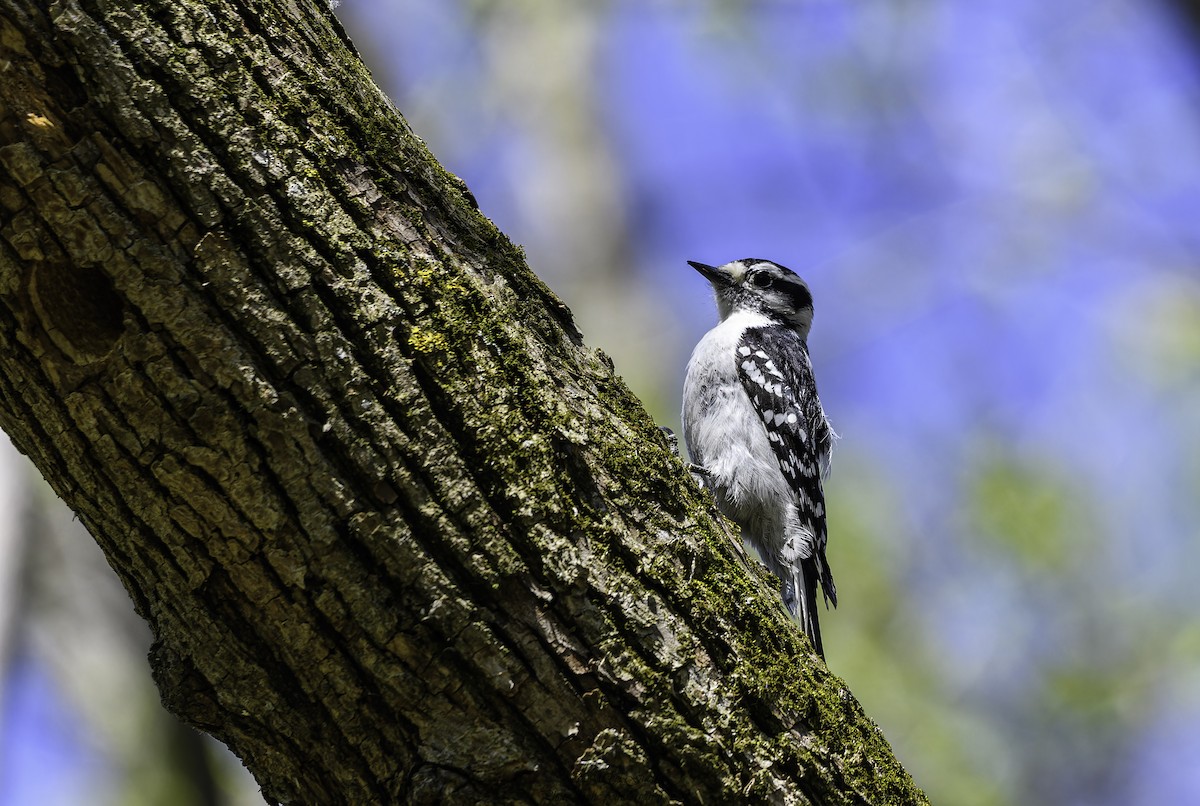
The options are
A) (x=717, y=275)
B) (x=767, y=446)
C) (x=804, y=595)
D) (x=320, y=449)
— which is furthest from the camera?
(x=717, y=275)

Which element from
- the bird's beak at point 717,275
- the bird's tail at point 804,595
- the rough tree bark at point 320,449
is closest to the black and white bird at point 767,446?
the bird's tail at point 804,595

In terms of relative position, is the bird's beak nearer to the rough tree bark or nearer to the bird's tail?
the bird's tail

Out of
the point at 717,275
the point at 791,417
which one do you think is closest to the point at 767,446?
the point at 791,417

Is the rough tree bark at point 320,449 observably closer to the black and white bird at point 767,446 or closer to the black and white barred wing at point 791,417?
the black and white bird at point 767,446

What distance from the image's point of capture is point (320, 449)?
6.72ft

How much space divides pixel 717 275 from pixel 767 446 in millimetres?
1805

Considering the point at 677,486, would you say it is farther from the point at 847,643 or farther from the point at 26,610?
the point at 847,643

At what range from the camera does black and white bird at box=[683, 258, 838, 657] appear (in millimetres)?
5598

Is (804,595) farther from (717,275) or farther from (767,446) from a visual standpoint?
(717,275)

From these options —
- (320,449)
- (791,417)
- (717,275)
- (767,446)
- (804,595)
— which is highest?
(717,275)

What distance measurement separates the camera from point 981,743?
10352 mm

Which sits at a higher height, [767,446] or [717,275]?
[717,275]

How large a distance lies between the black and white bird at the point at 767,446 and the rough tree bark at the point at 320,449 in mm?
3186

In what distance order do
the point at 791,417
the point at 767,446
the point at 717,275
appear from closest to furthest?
the point at 767,446 < the point at 791,417 < the point at 717,275
